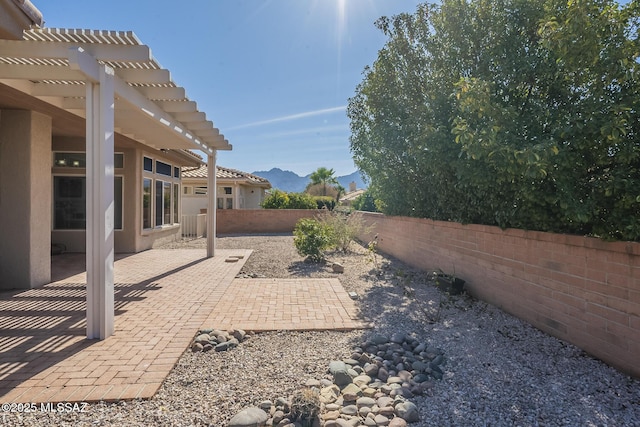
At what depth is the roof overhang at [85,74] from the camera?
3.93 metres

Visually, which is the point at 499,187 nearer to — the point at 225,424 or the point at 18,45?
the point at 225,424

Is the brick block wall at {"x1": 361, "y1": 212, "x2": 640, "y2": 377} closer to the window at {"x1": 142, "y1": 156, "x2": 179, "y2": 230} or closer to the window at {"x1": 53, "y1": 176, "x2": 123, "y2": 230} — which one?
the window at {"x1": 142, "y1": 156, "x2": 179, "y2": 230}

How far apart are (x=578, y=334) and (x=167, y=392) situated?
4611 mm

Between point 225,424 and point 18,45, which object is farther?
point 18,45

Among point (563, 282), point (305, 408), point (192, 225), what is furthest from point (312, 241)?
point (192, 225)

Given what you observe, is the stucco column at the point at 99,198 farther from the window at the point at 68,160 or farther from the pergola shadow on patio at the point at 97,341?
the window at the point at 68,160

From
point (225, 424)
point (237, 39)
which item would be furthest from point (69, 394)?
point (237, 39)

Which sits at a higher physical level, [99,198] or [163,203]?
[163,203]

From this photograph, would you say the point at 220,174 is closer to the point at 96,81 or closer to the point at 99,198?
the point at 96,81

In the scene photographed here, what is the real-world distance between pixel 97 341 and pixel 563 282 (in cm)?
590

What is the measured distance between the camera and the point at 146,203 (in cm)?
1106

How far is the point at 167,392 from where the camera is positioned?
9.75ft

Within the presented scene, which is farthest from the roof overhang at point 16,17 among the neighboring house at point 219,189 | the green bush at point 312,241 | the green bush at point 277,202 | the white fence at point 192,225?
the green bush at point 277,202

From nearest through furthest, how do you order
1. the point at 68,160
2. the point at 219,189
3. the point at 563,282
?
the point at 563,282, the point at 68,160, the point at 219,189
